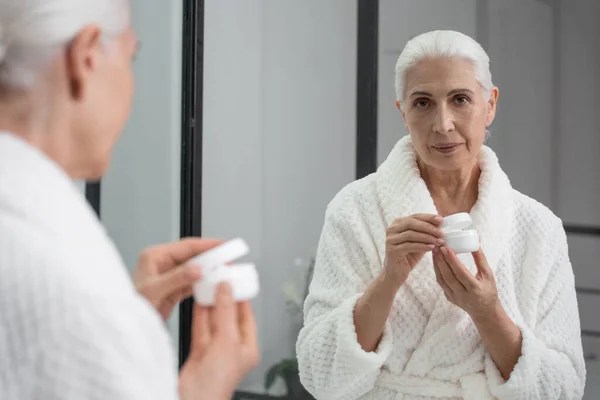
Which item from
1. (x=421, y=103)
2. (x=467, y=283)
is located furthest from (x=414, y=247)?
(x=421, y=103)

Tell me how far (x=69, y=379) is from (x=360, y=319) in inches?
38.2

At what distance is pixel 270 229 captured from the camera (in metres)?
3.17

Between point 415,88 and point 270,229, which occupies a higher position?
point 415,88

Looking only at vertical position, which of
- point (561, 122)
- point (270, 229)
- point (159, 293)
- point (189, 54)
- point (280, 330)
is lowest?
point (280, 330)

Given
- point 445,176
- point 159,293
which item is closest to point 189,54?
point 445,176

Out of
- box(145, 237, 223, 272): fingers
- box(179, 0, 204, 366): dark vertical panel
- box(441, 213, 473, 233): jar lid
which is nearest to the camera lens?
box(145, 237, 223, 272): fingers

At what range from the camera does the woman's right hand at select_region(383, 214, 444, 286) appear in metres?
1.56

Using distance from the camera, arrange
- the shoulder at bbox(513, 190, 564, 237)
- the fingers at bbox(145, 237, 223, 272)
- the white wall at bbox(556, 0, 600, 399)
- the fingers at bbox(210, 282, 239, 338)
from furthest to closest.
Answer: the white wall at bbox(556, 0, 600, 399) → the shoulder at bbox(513, 190, 564, 237) → the fingers at bbox(145, 237, 223, 272) → the fingers at bbox(210, 282, 239, 338)

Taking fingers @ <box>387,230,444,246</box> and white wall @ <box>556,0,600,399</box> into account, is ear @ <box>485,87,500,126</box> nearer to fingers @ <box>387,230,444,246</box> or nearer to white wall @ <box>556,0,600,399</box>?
fingers @ <box>387,230,444,246</box>

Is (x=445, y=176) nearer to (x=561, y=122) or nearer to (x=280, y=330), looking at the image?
(x=561, y=122)

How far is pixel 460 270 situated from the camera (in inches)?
62.1

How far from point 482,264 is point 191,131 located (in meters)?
1.66


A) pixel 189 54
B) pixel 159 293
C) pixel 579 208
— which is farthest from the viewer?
pixel 189 54

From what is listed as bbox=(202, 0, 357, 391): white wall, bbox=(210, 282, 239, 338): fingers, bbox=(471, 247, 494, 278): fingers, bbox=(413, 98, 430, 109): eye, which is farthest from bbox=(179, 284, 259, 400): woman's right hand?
bbox=(202, 0, 357, 391): white wall
